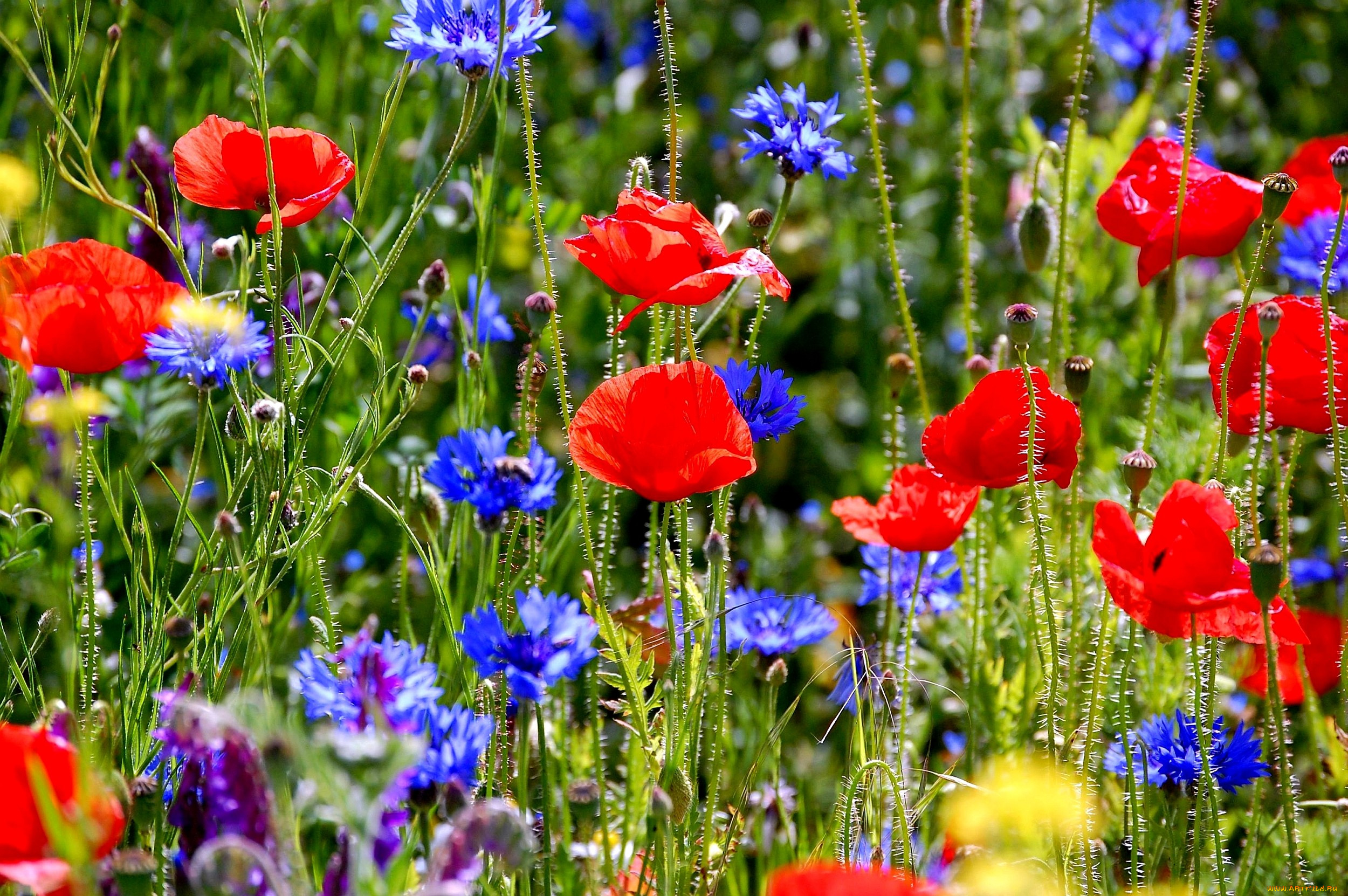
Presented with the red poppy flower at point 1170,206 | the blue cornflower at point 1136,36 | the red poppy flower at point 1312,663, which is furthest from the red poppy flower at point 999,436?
the blue cornflower at point 1136,36

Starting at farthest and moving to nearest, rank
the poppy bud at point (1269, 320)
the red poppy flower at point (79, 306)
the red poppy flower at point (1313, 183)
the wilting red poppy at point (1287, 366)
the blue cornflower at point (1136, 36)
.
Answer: the blue cornflower at point (1136, 36)
the red poppy flower at point (1313, 183)
the wilting red poppy at point (1287, 366)
the poppy bud at point (1269, 320)
the red poppy flower at point (79, 306)

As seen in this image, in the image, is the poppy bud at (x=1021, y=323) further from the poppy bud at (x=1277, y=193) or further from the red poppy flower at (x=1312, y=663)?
the red poppy flower at (x=1312, y=663)

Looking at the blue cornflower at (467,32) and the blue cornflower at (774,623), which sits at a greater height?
the blue cornflower at (467,32)

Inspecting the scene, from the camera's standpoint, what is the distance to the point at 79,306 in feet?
2.82

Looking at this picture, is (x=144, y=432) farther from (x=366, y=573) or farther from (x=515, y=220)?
(x=515, y=220)

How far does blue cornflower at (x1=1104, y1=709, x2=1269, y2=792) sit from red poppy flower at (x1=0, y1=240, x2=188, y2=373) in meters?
0.75

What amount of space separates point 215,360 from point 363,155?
0.95 metres

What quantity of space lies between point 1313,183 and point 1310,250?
0.11 metres

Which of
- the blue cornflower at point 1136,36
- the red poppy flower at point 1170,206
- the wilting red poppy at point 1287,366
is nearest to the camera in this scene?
the wilting red poppy at point 1287,366

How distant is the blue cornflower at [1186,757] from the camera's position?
101 cm

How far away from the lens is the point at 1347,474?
1438 mm

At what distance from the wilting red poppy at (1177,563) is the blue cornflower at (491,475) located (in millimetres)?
406

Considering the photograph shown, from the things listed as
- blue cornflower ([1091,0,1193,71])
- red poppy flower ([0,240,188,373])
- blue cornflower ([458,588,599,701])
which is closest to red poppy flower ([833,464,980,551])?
blue cornflower ([458,588,599,701])

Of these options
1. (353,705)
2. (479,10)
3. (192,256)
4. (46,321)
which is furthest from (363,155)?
(353,705)
